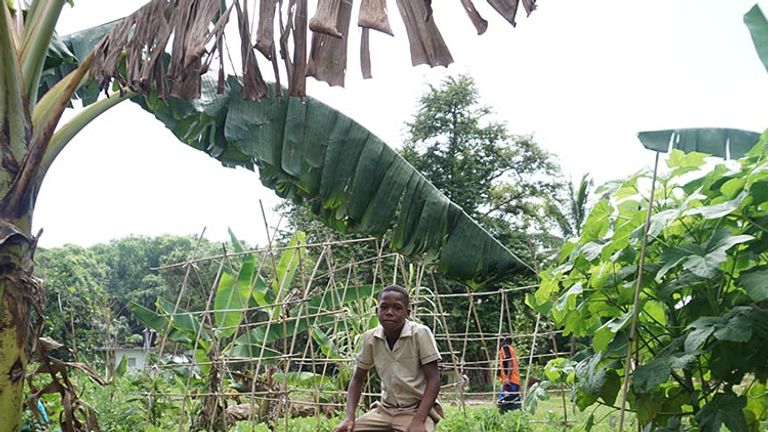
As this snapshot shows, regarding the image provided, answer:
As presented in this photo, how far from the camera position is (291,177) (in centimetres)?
521

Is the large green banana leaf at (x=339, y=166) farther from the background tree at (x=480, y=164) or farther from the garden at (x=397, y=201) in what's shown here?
the background tree at (x=480, y=164)

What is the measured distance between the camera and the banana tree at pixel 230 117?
3.00m

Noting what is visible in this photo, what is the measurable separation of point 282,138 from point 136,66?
4.51 feet

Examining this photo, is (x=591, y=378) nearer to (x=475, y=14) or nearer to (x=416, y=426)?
(x=416, y=426)

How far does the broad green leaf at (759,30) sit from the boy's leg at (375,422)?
124 inches

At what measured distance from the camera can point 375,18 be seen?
7.93 ft

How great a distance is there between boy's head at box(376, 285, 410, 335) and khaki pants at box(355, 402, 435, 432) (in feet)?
1.53

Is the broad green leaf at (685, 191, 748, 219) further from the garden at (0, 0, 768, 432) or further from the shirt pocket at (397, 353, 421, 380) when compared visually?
the shirt pocket at (397, 353, 421, 380)

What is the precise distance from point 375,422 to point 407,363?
0.38 meters

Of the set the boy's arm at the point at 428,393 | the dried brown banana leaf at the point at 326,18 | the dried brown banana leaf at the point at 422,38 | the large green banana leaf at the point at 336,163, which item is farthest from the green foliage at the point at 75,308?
the dried brown banana leaf at the point at 326,18

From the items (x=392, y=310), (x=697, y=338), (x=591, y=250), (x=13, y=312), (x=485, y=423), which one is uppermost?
(x=591, y=250)

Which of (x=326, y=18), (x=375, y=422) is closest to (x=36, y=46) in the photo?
(x=326, y=18)

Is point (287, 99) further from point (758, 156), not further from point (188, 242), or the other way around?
point (188, 242)

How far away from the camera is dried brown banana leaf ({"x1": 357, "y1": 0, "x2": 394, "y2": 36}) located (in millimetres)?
2404
